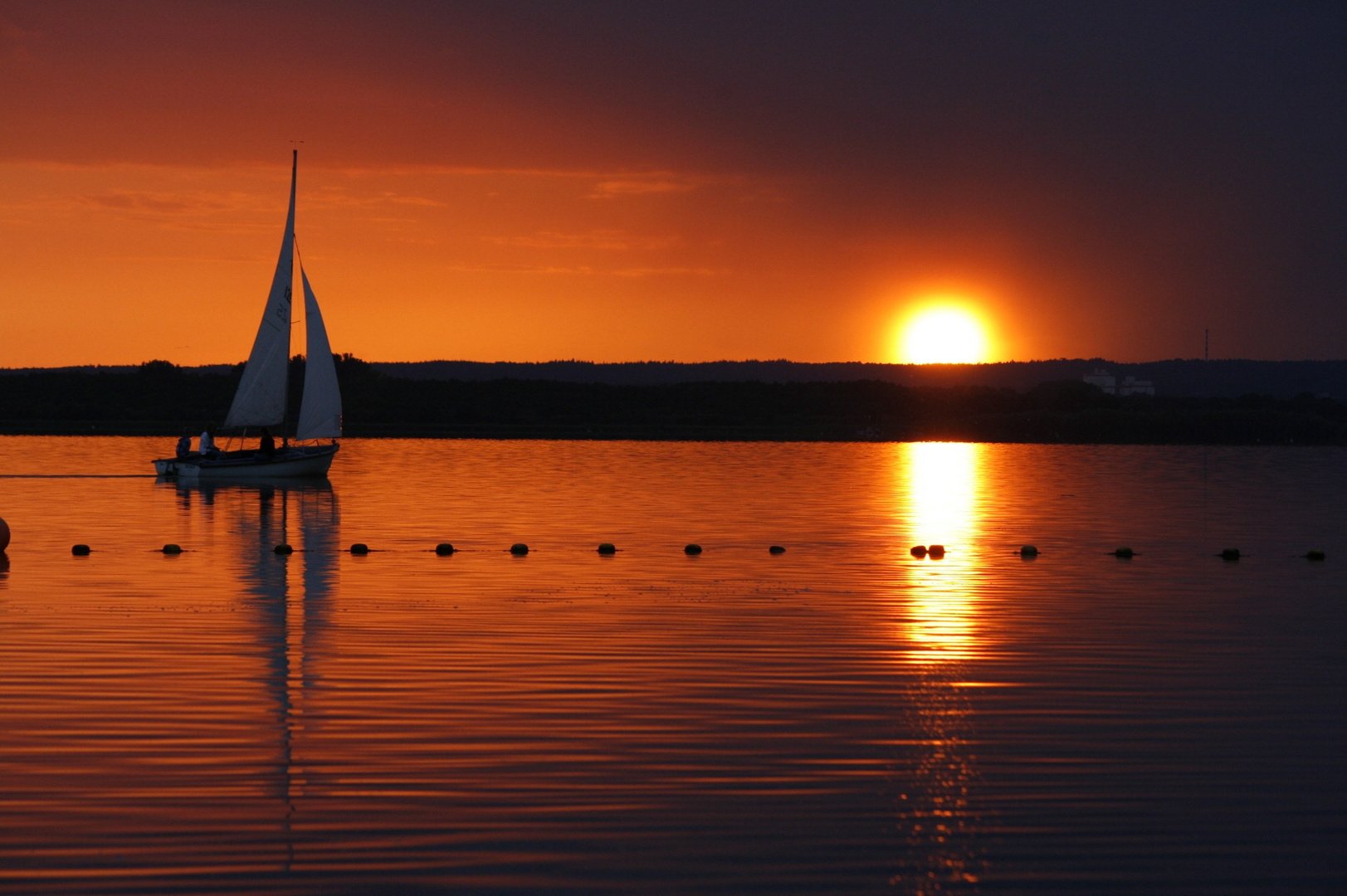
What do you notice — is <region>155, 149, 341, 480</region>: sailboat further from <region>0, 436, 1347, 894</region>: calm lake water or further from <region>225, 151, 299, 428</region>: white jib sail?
<region>0, 436, 1347, 894</region>: calm lake water

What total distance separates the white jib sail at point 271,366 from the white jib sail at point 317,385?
37.1 inches

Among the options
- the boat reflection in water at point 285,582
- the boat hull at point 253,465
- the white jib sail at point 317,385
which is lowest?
the boat reflection in water at point 285,582

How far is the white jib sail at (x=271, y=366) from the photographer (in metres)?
67.8

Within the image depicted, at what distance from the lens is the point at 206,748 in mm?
13961

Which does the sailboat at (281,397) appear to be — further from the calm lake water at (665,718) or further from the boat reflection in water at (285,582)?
the calm lake water at (665,718)

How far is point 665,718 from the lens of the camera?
1558cm

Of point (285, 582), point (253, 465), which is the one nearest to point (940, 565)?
point (285, 582)

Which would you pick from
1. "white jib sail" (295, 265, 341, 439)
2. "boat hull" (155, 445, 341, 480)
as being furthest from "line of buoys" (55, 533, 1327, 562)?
"white jib sail" (295, 265, 341, 439)

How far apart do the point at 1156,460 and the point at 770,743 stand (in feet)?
330

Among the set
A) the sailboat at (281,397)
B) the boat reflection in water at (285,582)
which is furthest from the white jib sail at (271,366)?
the boat reflection in water at (285,582)

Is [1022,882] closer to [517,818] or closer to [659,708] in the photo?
[517,818]

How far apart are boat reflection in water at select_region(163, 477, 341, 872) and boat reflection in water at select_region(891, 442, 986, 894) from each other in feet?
14.7

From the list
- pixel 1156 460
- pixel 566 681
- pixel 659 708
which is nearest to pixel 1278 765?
pixel 659 708

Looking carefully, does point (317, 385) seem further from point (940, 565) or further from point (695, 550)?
point (940, 565)
